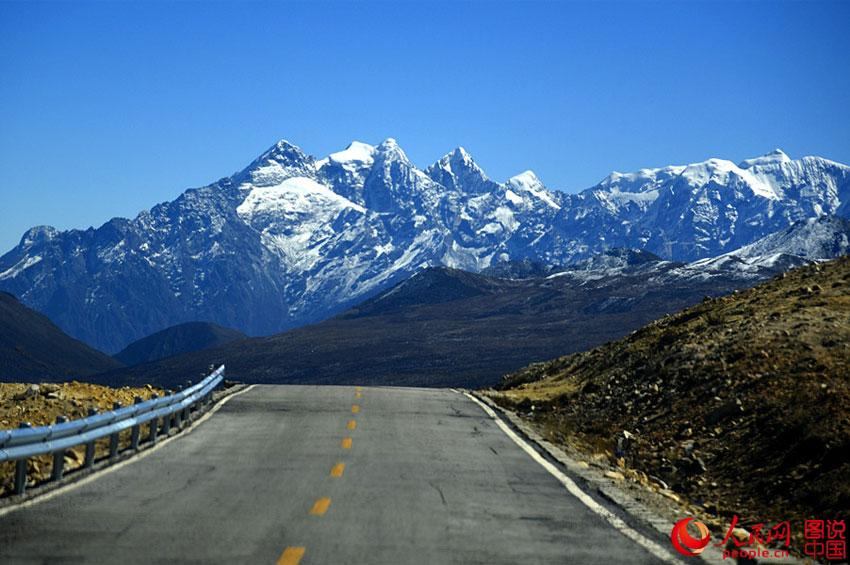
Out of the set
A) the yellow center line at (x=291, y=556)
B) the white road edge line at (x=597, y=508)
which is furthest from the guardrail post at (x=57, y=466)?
the white road edge line at (x=597, y=508)

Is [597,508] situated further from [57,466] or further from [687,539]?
[57,466]

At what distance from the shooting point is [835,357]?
76.6 ft

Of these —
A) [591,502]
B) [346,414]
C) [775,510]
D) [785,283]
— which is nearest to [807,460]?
[775,510]

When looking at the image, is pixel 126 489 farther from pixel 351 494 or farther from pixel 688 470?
pixel 688 470

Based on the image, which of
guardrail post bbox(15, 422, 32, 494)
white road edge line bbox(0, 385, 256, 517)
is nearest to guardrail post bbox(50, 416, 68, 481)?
white road edge line bbox(0, 385, 256, 517)

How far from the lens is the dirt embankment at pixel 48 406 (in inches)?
709

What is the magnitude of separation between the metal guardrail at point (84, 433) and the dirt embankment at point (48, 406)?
0.52 metres

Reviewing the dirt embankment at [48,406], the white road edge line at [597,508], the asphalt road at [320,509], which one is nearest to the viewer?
the asphalt road at [320,509]

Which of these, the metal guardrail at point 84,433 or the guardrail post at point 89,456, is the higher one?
the metal guardrail at point 84,433

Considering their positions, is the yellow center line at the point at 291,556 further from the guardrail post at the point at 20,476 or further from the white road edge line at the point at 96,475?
the guardrail post at the point at 20,476

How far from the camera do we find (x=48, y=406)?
80.1ft

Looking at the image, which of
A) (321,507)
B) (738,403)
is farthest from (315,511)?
(738,403)

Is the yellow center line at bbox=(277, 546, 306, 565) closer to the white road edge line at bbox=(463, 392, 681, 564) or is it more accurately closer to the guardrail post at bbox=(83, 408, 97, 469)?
the white road edge line at bbox=(463, 392, 681, 564)

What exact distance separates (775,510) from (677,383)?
10.5 meters
